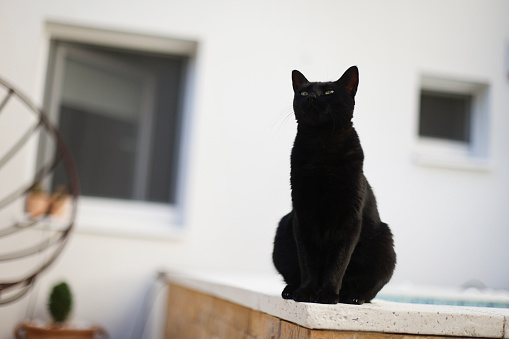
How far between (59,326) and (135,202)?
90 cm

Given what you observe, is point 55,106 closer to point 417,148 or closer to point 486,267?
point 417,148

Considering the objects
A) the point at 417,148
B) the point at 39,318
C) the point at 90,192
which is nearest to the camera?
the point at 39,318

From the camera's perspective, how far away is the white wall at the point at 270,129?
334 cm

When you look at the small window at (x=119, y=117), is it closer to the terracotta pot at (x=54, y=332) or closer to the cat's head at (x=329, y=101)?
the terracotta pot at (x=54, y=332)

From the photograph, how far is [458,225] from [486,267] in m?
0.31

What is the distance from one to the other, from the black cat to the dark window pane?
3.00 m

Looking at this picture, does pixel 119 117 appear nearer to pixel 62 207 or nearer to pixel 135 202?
pixel 135 202

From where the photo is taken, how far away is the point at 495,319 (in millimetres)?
1097

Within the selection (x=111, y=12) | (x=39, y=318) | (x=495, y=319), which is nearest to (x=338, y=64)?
(x=111, y=12)

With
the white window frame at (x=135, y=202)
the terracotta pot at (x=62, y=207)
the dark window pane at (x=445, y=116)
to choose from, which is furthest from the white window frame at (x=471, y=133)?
the terracotta pot at (x=62, y=207)

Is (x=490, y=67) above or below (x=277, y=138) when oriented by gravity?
above

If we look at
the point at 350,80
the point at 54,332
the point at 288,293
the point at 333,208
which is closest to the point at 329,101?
the point at 350,80

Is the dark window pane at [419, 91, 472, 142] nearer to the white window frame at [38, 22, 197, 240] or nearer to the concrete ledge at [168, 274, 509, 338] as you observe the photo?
the white window frame at [38, 22, 197, 240]

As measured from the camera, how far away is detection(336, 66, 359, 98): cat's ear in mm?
1105
